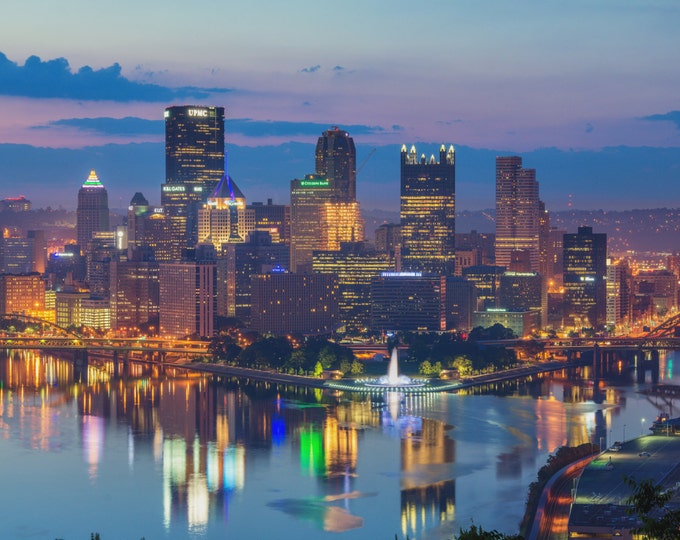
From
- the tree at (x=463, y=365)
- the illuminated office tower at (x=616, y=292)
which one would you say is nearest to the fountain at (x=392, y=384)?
the tree at (x=463, y=365)

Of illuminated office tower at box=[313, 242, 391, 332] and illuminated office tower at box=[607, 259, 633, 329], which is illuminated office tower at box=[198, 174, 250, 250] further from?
illuminated office tower at box=[607, 259, 633, 329]

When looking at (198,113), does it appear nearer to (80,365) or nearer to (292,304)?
(292,304)

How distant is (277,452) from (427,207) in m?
59.1

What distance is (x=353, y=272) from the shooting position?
91.9 metres

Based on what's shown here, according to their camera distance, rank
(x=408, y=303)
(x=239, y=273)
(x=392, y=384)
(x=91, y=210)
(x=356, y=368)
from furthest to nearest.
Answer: (x=91, y=210) < (x=239, y=273) < (x=408, y=303) < (x=356, y=368) < (x=392, y=384)

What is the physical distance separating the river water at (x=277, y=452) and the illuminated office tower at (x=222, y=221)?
36.9 metres

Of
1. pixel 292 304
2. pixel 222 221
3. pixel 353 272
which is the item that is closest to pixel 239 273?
pixel 292 304

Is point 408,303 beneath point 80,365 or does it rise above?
above

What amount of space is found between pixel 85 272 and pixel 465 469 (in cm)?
7566

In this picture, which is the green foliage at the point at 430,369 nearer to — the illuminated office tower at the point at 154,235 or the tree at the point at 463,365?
the tree at the point at 463,365

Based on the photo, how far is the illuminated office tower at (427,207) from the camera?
103m

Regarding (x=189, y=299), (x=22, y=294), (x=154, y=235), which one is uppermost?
(x=154, y=235)

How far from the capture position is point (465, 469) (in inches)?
1657

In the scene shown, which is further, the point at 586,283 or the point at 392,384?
the point at 586,283
